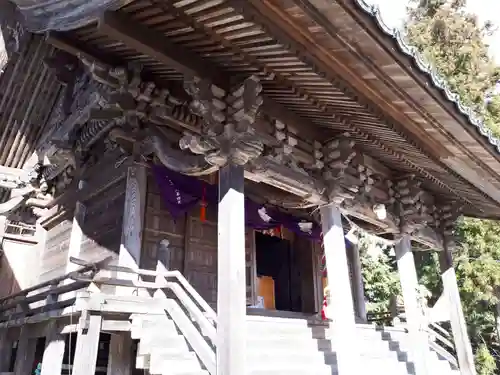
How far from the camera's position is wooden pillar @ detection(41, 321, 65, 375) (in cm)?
488

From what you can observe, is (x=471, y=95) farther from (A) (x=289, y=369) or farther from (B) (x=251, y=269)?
(A) (x=289, y=369)

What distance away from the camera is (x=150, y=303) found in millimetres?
4691

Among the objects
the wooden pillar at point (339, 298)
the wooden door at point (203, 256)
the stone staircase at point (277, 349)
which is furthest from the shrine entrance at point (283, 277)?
the wooden pillar at point (339, 298)

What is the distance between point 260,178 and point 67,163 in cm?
427

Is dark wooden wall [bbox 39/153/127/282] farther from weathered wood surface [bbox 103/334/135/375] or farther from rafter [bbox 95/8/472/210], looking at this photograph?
rafter [bbox 95/8/472/210]

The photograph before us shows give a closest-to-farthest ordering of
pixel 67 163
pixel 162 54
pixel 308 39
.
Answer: pixel 308 39
pixel 162 54
pixel 67 163

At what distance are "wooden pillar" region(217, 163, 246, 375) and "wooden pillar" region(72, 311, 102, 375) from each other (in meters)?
1.32

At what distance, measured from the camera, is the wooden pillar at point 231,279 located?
3977 mm

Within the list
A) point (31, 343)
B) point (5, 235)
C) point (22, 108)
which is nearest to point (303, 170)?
point (31, 343)

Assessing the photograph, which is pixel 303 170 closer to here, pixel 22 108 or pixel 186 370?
pixel 186 370

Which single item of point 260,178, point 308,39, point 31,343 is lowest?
point 31,343

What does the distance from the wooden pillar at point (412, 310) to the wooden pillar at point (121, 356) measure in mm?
4360

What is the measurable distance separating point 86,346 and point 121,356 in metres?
0.90

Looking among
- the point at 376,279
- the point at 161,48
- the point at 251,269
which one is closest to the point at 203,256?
the point at 251,269
